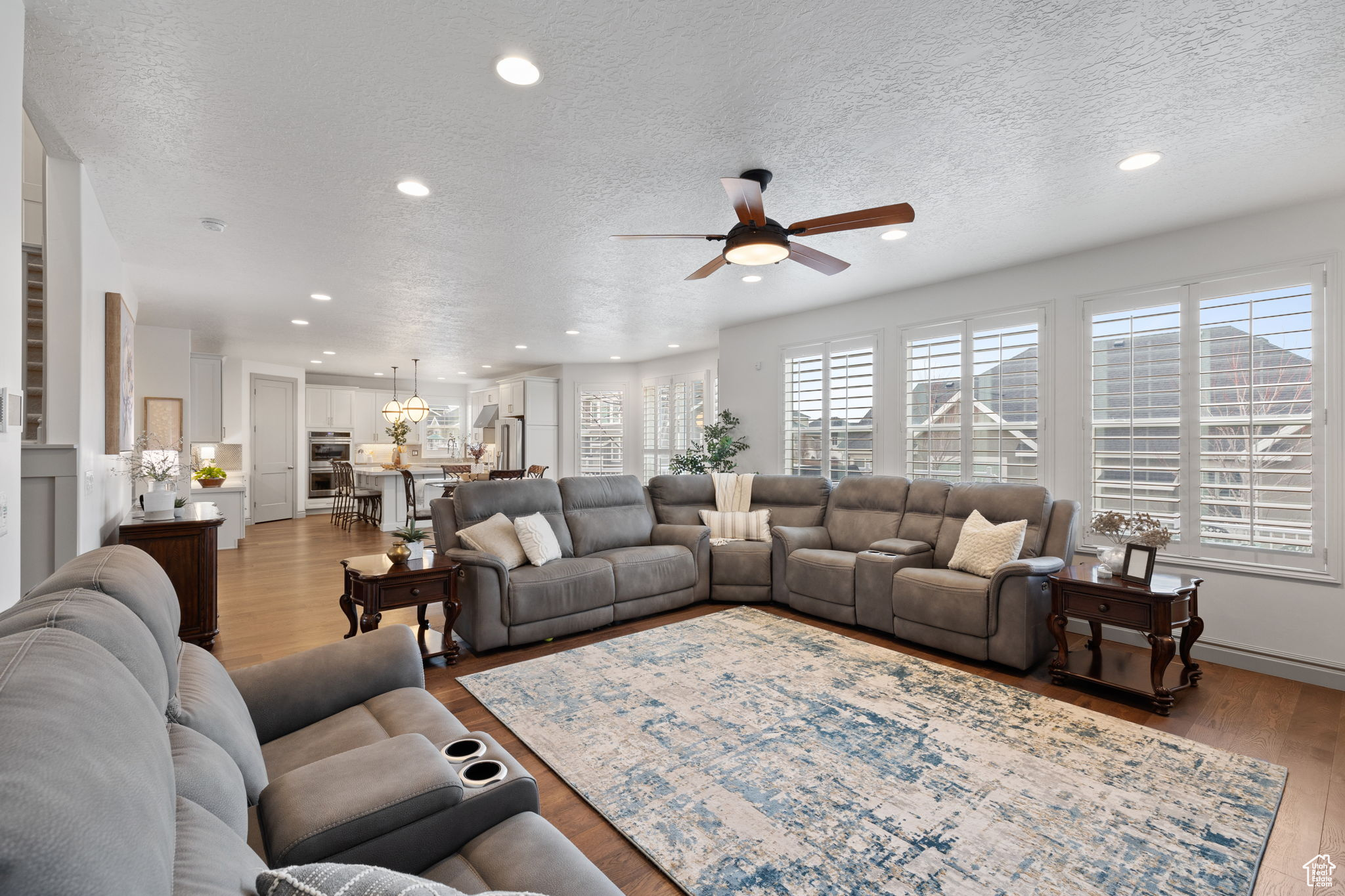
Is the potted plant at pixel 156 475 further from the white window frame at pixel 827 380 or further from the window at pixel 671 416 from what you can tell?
the window at pixel 671 416

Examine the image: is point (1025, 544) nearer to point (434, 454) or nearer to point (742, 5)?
point (742, 5)

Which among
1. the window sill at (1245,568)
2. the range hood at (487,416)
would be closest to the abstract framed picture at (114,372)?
the window sill at (1245,568)

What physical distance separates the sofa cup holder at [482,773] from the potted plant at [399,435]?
406 inches

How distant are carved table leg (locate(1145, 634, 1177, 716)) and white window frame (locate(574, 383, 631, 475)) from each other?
Result: 772 centimetres

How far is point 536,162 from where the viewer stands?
3.02 m

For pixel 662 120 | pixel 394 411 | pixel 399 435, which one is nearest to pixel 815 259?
pixel 662 120

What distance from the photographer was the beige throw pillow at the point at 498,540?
413 cm

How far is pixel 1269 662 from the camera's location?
3613mm

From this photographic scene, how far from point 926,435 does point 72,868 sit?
551 cm

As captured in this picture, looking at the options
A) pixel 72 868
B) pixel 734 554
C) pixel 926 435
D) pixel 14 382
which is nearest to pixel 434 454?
pixel 734 554

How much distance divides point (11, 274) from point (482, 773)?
6.93 ft

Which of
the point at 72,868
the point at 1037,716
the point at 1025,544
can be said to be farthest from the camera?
the point at 1025,544

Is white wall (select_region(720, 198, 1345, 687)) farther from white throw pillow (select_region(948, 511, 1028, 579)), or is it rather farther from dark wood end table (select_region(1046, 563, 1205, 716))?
white throw pillow (select_region(948, 511, 1028, 579))

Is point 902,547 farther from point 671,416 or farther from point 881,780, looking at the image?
point 671,416
